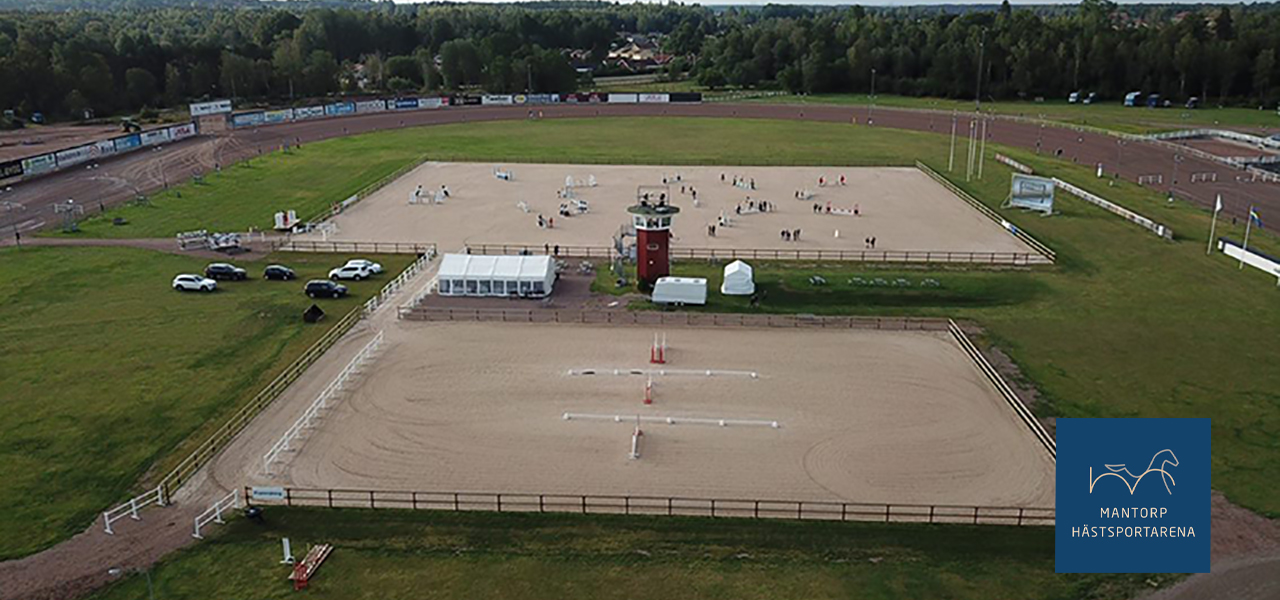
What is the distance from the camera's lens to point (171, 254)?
203 feet

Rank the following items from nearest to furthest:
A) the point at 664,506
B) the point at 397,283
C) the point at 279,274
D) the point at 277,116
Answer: the point at 664,506
the point at 397,283
the point at 279,274
the point at 277,116

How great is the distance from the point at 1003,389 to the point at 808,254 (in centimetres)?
2361

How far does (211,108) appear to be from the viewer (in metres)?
134

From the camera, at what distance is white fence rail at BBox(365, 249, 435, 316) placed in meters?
50.8

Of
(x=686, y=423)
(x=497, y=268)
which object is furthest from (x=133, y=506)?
(x=497, y=268)

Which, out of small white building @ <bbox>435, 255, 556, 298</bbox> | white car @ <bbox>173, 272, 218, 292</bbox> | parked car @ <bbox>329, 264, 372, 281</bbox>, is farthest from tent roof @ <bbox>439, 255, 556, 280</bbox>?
white car @ <bbox>173, 272, 218, 292</bbox>

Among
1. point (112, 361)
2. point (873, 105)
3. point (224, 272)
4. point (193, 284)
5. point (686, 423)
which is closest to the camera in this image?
point (686, 423)

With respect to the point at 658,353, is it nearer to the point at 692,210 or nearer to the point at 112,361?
the point at 112,361

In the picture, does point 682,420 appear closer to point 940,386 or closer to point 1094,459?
point 940,386

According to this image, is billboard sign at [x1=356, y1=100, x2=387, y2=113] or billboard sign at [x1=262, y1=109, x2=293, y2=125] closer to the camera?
billboard sign at [x1=262, y1=109, x2=293, y2=125]

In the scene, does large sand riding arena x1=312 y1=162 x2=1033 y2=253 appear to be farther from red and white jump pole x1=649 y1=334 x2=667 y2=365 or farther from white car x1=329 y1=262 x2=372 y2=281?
red and white jump pole x1=649 y1=334 x2=667 y2=365

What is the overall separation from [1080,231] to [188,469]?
61561 millimetres

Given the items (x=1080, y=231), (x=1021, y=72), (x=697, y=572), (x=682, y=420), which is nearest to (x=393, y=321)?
(x=682, y=420)

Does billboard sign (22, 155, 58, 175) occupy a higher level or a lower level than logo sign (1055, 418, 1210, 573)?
lower
